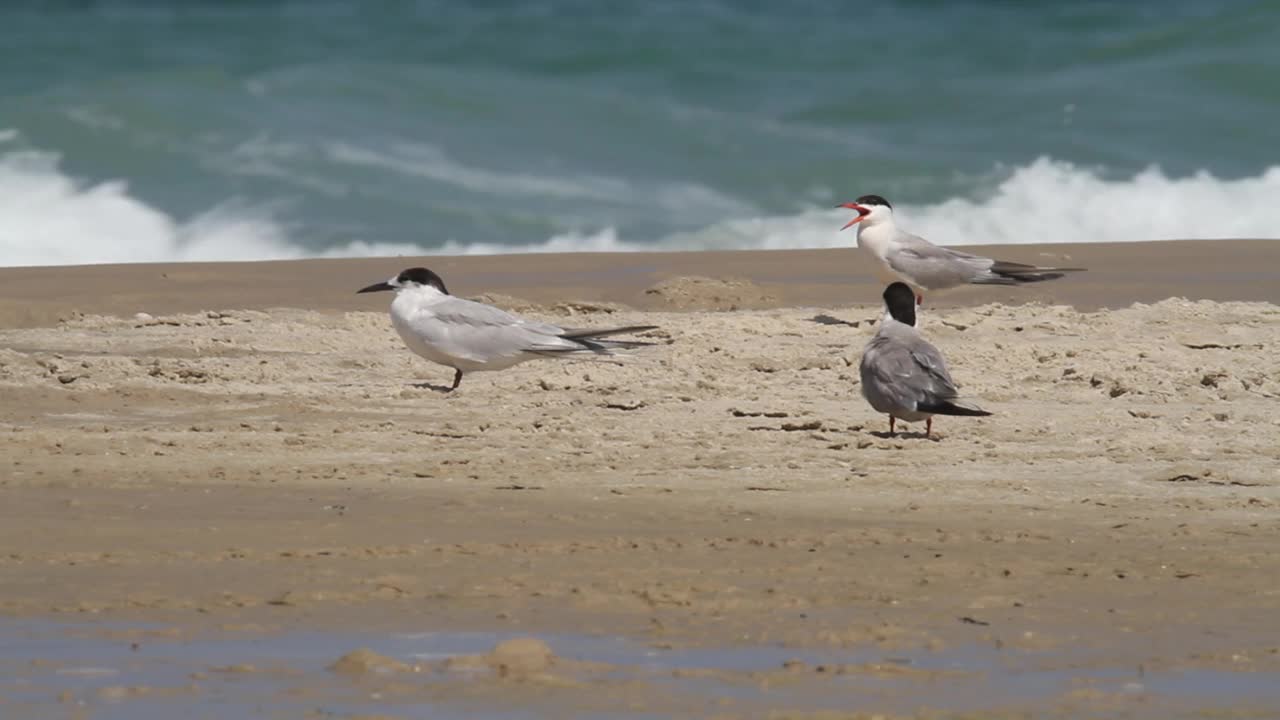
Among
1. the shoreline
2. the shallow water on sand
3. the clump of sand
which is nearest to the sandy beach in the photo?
the shallow water on sand

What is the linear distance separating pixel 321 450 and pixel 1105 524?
8.84ft

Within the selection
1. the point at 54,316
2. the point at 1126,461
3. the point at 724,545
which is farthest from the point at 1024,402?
the point at 54,316

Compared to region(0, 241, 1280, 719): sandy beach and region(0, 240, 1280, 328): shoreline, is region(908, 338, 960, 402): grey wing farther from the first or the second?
region(0, 240, 1280, 328): shoreline

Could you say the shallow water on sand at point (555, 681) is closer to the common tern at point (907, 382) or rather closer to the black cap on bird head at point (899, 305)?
the common tern at point (907, 382)

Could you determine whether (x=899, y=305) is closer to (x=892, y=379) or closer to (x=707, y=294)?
(x=892, y=379)

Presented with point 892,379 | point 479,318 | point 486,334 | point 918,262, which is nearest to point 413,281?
point 479,318

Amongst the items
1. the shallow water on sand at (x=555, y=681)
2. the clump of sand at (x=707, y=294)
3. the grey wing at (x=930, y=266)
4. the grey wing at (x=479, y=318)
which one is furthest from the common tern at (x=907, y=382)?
the clump of sand at (x=707, y=294)

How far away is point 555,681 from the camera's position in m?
3.49

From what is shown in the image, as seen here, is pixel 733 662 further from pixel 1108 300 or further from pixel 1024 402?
pixel 1108 300

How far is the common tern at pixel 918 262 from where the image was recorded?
1141 centimetres

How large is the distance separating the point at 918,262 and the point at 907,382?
4.60m

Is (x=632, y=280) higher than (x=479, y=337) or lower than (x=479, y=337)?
higher

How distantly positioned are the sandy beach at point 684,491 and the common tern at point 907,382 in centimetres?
14

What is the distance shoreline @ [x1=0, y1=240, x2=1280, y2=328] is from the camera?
11945 millimetres
